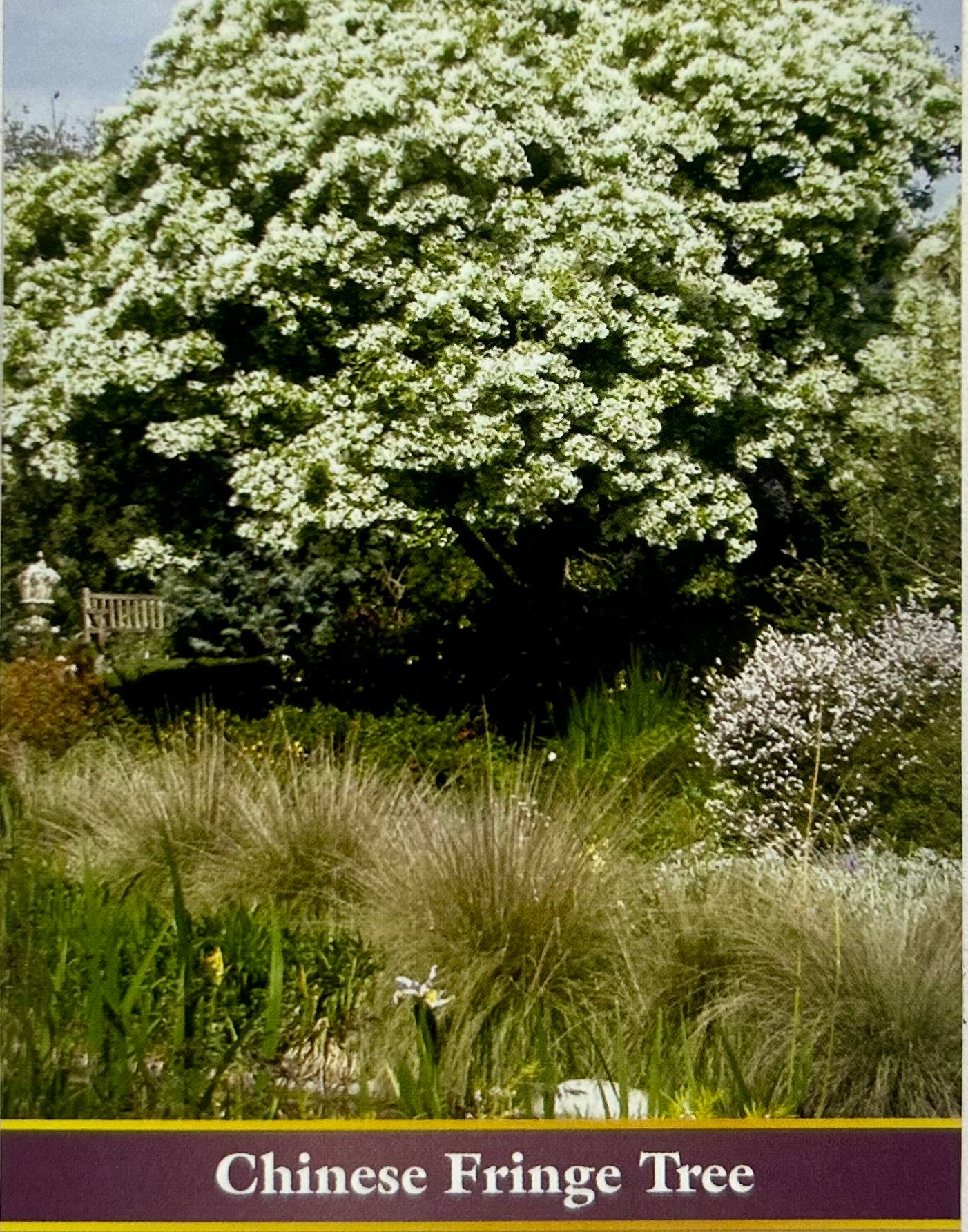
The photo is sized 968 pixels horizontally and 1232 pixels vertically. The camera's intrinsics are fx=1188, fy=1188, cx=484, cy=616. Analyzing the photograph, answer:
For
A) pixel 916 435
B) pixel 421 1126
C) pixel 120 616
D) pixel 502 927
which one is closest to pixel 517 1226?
pixel 421 1126

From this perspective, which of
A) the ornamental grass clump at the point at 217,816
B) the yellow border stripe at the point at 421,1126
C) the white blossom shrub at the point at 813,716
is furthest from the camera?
the white blossom shrub at the point at 813,716

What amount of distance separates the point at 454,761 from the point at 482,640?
48 centimetres

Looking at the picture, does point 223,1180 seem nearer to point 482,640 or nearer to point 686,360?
point 482,640

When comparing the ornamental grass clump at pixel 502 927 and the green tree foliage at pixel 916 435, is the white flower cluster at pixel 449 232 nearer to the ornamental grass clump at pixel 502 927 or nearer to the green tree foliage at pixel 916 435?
Result: the green tree foliage at pixel 916 435

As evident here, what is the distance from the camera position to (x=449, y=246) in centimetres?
409

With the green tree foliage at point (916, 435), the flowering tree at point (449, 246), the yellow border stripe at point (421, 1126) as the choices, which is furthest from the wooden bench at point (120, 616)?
the green tree foliage at point (916, 435)

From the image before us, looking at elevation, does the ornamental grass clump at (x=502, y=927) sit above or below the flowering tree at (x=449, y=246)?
below

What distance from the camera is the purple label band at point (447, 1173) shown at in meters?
3.55

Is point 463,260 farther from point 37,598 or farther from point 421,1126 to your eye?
point 421,1126

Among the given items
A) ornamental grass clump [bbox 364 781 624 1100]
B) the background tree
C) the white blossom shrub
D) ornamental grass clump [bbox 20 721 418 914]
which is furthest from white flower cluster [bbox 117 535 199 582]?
the white blossom shrub

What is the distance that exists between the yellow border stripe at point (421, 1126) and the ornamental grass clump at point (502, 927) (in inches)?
5.4

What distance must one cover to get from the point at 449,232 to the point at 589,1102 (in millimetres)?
2860

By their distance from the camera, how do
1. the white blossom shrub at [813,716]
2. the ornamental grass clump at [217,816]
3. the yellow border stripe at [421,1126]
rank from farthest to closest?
1. the white blossom shrub at [813,716]
2. the ornamental grass clump at [217,816]
3. the yellow border stripe at [421,1126]

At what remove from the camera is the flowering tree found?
4035 millimetres
